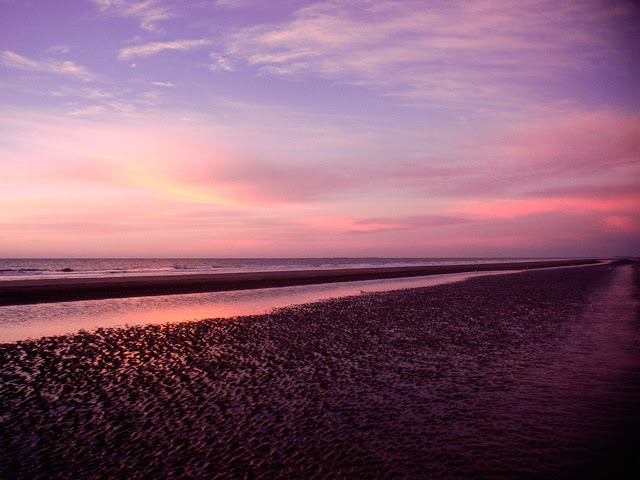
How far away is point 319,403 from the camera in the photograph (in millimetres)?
10398

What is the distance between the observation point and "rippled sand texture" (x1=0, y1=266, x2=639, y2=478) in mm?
7348

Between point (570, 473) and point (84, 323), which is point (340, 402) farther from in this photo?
point (84, 323)

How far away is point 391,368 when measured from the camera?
13.6 metres

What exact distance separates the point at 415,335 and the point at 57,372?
1395 centimetres

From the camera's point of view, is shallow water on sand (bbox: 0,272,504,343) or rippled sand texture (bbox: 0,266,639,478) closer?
rippled sand texture (bbox: 0,266,639,478)

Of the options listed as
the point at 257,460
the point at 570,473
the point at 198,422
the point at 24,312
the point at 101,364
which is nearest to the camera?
the point at 570,473

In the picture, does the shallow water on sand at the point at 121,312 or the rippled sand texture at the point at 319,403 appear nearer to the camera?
the rippled sand texture at the point at 319,403

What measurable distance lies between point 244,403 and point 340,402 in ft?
7.83

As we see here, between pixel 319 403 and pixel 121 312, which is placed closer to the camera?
pixel 319 403

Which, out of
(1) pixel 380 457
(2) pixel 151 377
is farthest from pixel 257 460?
(2) pixel 151 377

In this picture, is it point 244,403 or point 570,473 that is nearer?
point 570,473

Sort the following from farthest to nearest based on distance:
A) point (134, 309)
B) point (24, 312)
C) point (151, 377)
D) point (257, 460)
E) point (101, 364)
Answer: point (134, 309) → point (24, 312) → point (101, 364) → point (151, 377) → point (257, 460)

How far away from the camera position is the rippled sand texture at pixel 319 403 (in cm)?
735

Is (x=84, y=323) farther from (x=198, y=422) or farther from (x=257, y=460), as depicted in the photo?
(x=257, y=460)
